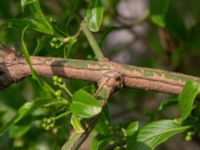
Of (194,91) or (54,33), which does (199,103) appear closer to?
(194,91)

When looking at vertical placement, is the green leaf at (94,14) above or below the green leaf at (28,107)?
above

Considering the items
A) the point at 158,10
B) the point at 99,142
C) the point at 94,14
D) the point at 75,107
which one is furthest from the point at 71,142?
the point at 158,10

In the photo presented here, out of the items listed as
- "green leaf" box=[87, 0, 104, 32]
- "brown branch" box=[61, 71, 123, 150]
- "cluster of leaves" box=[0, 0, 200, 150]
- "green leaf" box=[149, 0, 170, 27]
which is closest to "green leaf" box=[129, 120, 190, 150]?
"cluster of leaves" box=[0, 0, 200, 150]

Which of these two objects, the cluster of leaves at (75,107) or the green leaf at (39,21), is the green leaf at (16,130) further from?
the green leaf at (39,21)

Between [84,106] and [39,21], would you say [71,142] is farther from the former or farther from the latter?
[39,21]

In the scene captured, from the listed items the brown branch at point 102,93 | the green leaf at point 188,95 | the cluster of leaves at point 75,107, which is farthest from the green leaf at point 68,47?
the green leaf at point 188,95

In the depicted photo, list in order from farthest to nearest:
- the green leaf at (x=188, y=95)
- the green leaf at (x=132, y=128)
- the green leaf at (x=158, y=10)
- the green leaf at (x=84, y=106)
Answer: the green leaf at (x=158, y=10) → the green leaf at (x=132, y=128) → the green leaf at (x=188, y=95) → the green leaf at (x=84, y=106)

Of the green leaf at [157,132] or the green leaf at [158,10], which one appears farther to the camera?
the green leaf at [158,10]

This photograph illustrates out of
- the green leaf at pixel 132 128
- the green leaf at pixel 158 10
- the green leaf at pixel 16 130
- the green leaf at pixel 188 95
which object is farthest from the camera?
the green leaf at pixel 158 10

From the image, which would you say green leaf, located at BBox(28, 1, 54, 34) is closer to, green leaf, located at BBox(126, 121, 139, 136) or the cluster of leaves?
the cluster of leaves
